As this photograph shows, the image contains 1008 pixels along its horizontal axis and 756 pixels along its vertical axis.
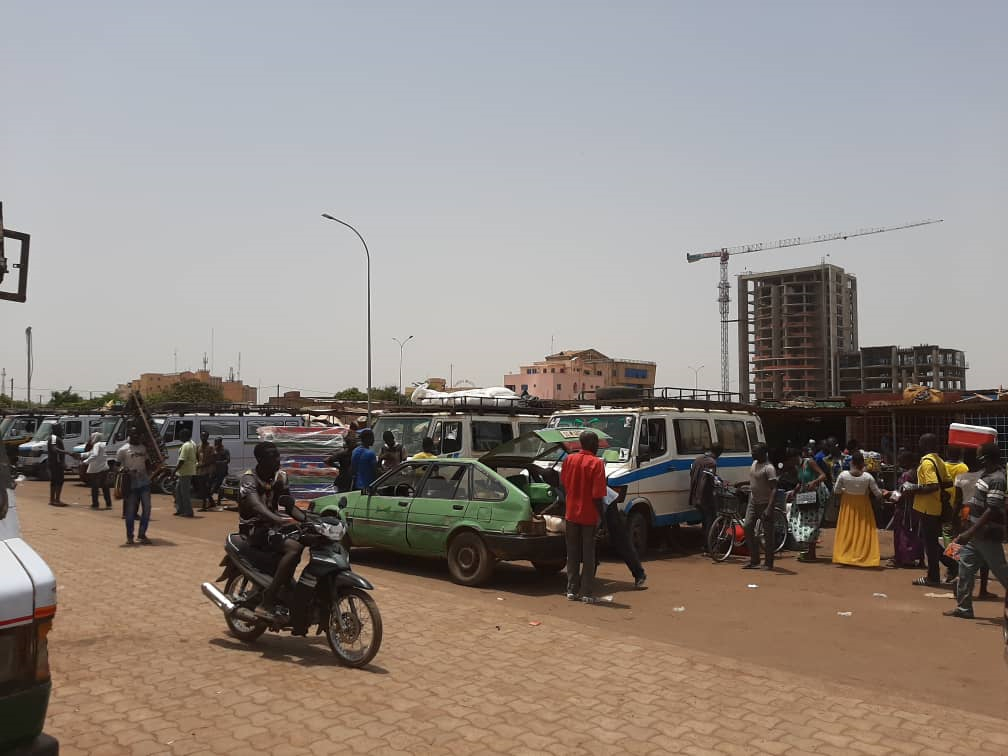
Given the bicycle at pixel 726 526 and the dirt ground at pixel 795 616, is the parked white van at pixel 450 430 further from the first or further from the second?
the bicycle at pixel 726 526

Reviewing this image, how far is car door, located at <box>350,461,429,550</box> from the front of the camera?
1030 cm

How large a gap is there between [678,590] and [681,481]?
3.29 m

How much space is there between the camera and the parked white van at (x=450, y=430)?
1484 centimetres

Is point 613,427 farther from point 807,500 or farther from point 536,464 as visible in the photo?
point 807,500

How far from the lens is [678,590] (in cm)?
968

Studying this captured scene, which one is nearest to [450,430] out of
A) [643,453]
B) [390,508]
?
[643,453]

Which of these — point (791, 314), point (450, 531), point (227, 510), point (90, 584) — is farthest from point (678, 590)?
point (791, 314)

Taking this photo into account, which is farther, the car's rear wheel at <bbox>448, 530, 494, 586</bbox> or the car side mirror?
the car side mirror

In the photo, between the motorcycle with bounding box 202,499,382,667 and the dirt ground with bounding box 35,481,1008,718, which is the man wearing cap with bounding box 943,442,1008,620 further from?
the motorcycle with bounding box 202,499,382,667

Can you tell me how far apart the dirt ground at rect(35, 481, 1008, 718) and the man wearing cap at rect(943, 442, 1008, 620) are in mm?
572

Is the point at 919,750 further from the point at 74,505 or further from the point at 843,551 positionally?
the point at 74,505

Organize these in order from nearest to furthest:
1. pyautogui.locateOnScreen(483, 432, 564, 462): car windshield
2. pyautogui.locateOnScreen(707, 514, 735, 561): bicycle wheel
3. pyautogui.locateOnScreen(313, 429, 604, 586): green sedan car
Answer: pyautogui.locateOnScreen(313, 429, 604, 586): green sedan car, pyautogui.locateOnScreen(483, 432, 564, 462): car windshield, pyautogui.locateOnScreen(707, 514, 735, 561): bicycle wheel

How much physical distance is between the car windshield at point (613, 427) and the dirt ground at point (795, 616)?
1626 mm

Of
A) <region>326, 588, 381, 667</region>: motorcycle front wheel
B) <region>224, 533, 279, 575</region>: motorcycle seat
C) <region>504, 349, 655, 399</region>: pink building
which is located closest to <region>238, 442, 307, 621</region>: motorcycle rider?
<region>224, 533, 279, 575</region>: motorcycle seat
